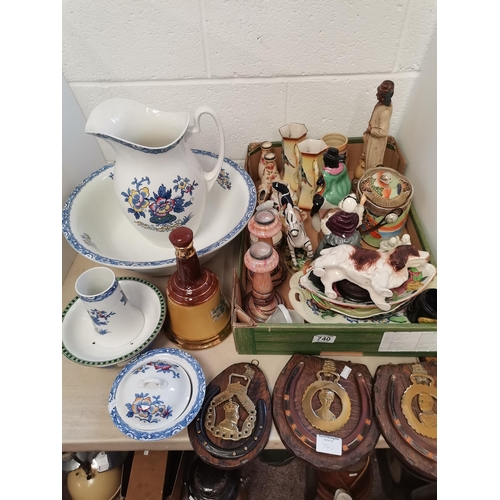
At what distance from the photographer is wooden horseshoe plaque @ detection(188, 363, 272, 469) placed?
0.59 metres

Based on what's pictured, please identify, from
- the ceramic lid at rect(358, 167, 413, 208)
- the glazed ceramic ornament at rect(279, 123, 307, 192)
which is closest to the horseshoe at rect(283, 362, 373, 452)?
the ceramic lid at rect(358, 167, 413, 208)

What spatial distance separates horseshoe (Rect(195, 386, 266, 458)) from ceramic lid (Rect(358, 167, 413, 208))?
46 centimetres

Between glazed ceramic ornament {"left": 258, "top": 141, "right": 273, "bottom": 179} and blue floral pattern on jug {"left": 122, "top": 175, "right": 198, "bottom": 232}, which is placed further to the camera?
glazed ceramic ornament {"left": 258, "top": 141, "right": 273, "bottom": 179}

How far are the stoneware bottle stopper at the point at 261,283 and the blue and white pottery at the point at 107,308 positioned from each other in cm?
22

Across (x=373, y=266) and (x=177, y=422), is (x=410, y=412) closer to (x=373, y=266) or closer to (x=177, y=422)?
(x=373, y=266)

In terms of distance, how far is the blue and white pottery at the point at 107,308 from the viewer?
0.62 meters

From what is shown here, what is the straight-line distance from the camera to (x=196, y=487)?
90cm

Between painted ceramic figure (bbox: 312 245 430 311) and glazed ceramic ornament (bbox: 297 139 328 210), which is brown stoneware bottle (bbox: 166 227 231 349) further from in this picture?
glazed ceramic ornament (bbox: 297 139 328 210)

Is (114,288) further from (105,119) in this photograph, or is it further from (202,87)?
(202,87)

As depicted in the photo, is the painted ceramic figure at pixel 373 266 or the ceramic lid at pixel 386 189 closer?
the painted ceramic figure at pixel 373 266

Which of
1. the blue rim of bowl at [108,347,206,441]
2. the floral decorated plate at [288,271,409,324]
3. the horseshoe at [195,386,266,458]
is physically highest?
the floral decorated plate at [288,271,409,324]

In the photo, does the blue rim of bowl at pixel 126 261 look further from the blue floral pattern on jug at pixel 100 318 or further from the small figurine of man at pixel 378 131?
the small figurine of man at pixel 378 131

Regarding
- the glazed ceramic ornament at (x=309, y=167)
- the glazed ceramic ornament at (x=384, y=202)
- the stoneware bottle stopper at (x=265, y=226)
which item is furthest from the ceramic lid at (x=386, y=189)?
the stoneware bottle stopper at (x=265, y=226)

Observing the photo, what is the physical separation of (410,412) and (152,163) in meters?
0.62
